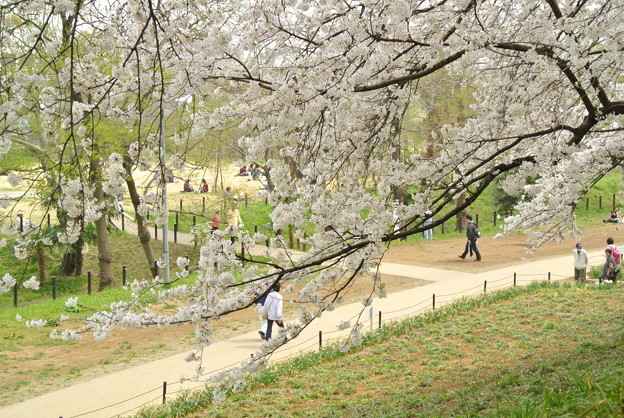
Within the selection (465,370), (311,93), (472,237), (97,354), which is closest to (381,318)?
(465,370)

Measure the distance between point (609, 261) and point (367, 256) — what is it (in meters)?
11.5

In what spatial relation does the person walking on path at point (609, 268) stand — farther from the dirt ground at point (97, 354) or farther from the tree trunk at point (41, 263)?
the tree trunk at point (41, 263)

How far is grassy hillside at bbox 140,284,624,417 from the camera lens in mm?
6477

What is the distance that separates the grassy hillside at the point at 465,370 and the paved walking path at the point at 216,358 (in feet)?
2.61

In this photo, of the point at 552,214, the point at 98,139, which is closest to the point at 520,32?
the point at 552,214

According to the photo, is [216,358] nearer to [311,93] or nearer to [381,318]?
[381,318]

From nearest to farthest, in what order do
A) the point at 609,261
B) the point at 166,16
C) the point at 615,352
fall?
the point at 166,16
the point at 615,352
the point at 609,261

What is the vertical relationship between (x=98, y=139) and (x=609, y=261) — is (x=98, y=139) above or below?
above

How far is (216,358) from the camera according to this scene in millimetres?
10336

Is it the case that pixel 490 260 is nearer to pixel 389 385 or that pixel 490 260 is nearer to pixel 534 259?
pixel 534 259

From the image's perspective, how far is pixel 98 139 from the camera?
1562 centimetres

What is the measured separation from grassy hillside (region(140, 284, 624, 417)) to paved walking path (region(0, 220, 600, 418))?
2.61 feet

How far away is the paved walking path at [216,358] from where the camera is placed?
27.6ft

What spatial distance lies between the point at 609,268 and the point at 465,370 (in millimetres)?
7833
